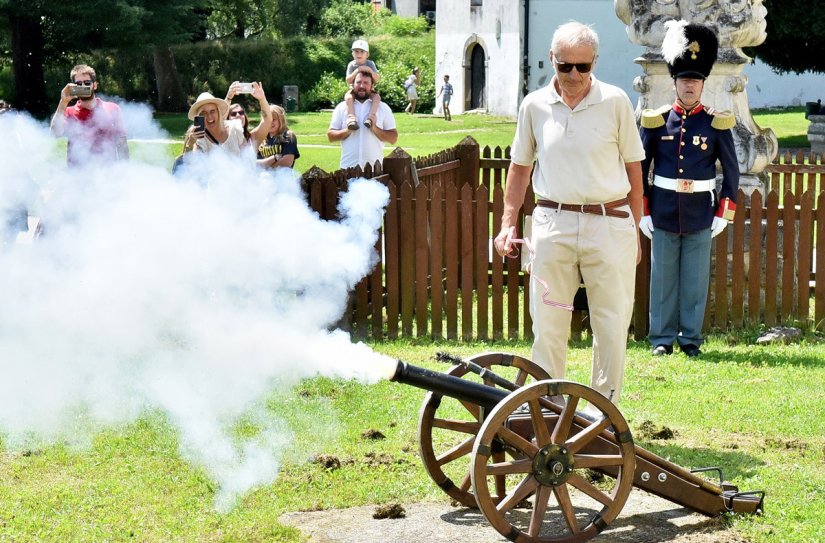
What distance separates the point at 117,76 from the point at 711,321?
3854cm

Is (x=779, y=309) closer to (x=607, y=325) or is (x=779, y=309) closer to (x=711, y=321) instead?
(x=711, y=321)

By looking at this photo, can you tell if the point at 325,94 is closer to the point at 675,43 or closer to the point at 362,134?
the point at 362,134

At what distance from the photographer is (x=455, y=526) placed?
5281 mm

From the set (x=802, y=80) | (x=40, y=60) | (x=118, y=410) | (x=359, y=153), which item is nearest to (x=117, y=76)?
(x=40, y=60)

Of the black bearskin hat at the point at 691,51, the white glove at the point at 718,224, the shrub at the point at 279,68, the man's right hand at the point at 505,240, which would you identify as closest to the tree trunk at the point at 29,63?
the shrub at the point at 279,68

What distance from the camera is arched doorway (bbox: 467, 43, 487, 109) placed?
4369 cm

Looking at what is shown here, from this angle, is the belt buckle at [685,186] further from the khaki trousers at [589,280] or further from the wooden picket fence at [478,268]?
the khaki trousers at [589,280]

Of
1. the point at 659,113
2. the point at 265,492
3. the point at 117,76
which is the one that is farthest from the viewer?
the point at 117,76

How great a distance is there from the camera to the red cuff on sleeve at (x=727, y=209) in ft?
27.6

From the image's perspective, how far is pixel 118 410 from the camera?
7.04 meters

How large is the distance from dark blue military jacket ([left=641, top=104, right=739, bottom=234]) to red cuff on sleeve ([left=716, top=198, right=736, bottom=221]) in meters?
0.02

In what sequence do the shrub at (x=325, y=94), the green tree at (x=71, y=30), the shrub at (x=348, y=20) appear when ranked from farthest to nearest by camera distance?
1. the shrub at (x=348, y=20)
2. the shrub at (x=325, y=94)
3. the green tree at (x=71, y=30)

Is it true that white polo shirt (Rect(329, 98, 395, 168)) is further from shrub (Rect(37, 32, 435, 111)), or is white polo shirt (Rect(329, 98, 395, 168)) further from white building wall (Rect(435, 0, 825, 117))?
shrub (Rect(37, 32, 435, 111))

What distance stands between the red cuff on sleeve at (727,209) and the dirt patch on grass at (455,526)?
3.36 m
